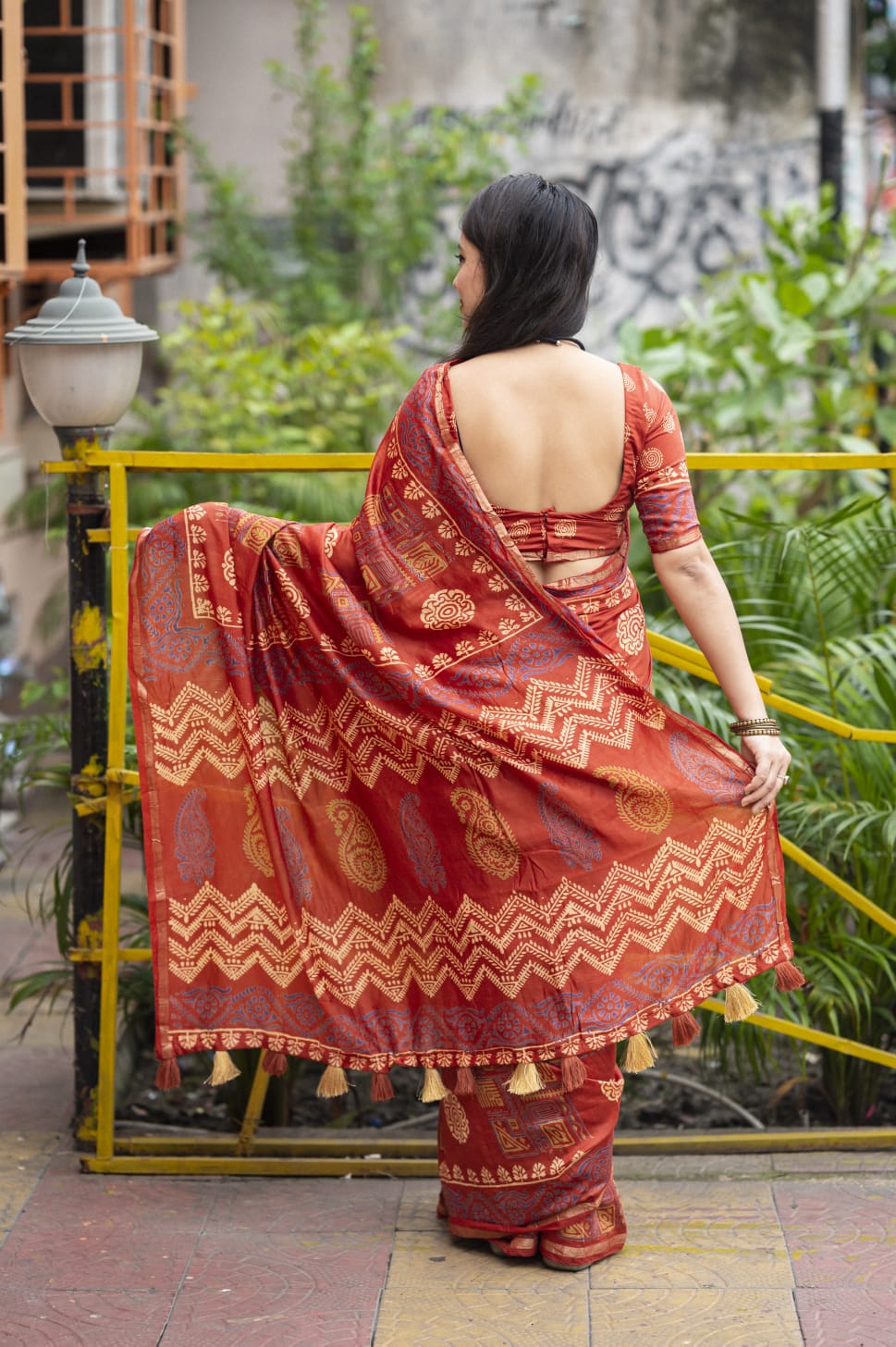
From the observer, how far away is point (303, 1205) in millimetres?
3217

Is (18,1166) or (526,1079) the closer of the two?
(526,1079)

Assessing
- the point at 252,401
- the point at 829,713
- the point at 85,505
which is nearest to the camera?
the point at 85,505

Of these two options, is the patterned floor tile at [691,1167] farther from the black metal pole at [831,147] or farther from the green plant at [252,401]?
the black metal pole at [831,147]

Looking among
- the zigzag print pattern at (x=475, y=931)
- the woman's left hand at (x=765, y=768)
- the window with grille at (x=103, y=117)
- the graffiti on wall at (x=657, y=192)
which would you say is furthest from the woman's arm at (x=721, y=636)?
the graffiti on wall at (x=657, y=192)

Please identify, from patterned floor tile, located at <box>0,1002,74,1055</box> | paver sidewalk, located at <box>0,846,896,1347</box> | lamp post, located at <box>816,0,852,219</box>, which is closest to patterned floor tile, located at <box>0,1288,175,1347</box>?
paver sidewalk, located at <box>0,846,896,1347</box>

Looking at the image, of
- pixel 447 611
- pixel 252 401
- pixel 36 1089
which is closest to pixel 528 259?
pixel 447 611

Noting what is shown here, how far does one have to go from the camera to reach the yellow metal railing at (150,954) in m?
3.19

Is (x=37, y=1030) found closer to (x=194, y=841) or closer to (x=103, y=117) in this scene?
(x=194, y=841)

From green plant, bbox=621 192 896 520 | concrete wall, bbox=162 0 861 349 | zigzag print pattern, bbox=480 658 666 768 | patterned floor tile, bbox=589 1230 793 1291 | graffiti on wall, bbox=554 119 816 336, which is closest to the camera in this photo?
zigzag print pattern, bbox=480 658 666 768

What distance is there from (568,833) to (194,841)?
71 centimetres

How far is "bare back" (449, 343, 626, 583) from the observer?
276cm

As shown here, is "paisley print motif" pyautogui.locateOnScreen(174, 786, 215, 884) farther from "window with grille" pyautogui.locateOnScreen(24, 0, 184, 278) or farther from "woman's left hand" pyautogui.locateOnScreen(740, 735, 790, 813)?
"window with grille" pyautogui.locateOnScreen(24, 0, 184, 278)

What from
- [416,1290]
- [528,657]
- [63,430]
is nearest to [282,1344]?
[416,1290]

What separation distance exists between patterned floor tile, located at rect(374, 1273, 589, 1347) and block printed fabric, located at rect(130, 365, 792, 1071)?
1.33 feet
